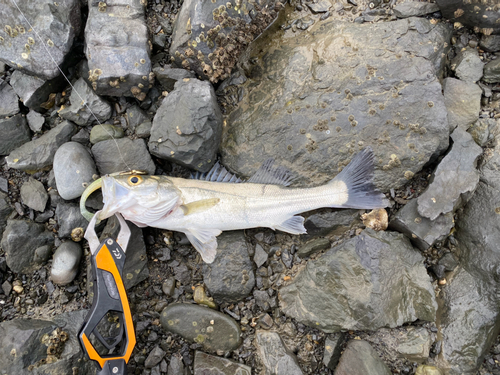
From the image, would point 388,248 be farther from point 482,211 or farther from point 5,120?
point 5,120

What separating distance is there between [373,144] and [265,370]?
348cm

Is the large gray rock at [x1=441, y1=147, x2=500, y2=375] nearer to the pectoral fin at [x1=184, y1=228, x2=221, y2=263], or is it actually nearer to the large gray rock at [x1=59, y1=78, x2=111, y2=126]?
the pectoral fin at [x1=184, y1=228, x2=221, y2=263]

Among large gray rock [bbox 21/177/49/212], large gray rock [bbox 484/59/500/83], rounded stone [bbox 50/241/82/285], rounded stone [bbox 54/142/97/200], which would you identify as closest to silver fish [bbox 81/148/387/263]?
rounded stone [bbox 54/142/97/200]

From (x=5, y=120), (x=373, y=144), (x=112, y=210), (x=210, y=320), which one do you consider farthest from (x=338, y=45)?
(x=5, y=120)

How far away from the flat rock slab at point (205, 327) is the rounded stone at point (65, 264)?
1499 mm

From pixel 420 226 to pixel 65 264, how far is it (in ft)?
16.5

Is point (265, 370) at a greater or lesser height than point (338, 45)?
lesser

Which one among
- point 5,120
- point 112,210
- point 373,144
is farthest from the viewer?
point 5,120

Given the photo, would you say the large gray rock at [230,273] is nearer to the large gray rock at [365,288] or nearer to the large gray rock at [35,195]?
the large gray rock at [365,288]

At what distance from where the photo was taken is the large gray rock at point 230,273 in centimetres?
473

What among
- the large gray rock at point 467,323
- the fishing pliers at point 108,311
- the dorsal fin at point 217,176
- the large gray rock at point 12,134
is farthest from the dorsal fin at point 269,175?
the large gray rock at point 12,134

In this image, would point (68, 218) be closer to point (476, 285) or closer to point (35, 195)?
point (35, 195)

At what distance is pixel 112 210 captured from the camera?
4.37m

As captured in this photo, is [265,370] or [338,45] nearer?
[265,370]
